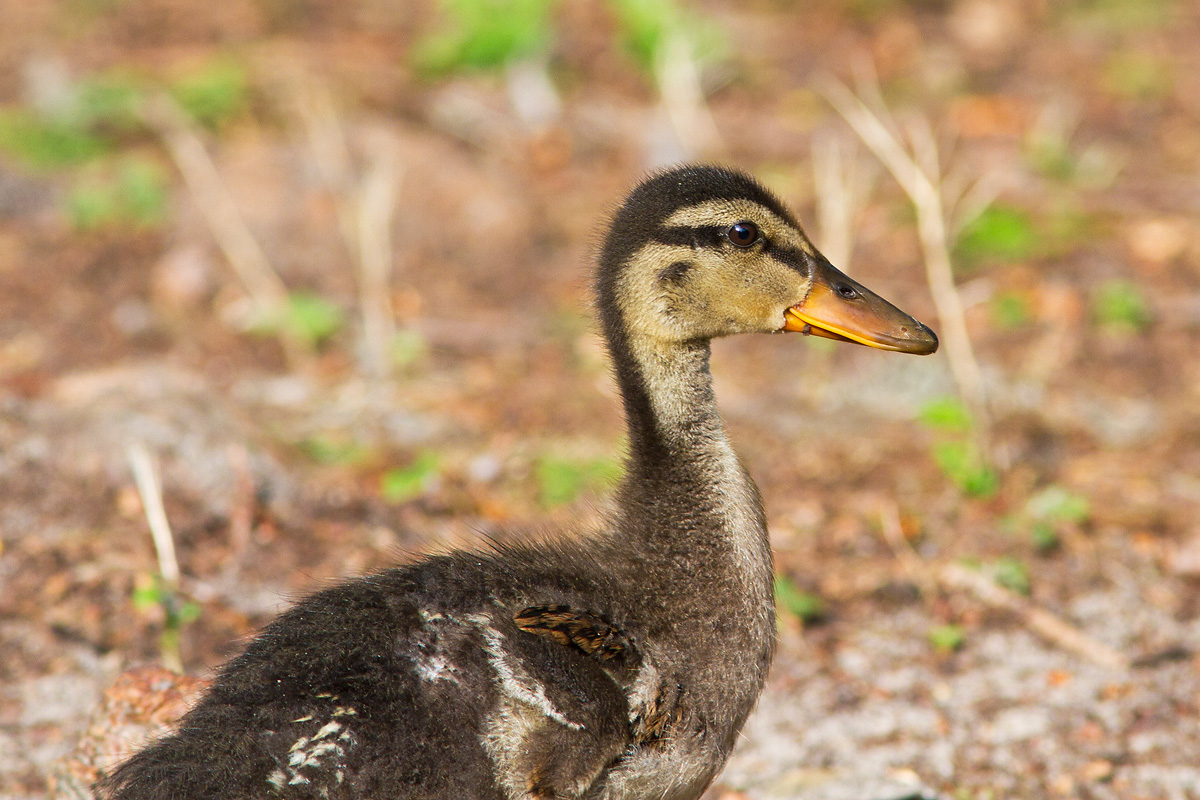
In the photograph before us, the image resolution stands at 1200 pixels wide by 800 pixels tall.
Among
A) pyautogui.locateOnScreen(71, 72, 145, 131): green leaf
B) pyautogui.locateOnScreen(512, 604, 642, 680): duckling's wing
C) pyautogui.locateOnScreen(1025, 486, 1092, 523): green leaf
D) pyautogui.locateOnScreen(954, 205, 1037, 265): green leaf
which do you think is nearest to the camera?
pyautogui.locateOnScreen(512, 604, 642, 680): duckling's wing

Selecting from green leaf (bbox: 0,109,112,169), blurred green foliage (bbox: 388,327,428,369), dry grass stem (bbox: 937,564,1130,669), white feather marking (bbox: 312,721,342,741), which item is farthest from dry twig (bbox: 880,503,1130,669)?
green leaf (bbox: 0,109,112,169)

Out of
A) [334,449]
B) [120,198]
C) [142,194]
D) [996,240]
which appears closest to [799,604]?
[334,449]

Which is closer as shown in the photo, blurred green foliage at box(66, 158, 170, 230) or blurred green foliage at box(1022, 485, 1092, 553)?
blurred green foliage at box(1022, 485, 1092, 553)

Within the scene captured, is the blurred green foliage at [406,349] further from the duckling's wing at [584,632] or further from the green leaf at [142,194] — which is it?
the duckling's wing at [584,632]

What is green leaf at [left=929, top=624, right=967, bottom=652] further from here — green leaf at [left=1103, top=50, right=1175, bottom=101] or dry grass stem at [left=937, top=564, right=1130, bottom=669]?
green leaf at [left=1103, top=50, right=1175, bottom=101]

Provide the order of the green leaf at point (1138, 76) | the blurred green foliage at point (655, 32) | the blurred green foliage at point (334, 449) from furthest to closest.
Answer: the green leaf at point (1138, 76), the blurred green foliage at point (655, 32), the blurred green foliage at point (334, 449)

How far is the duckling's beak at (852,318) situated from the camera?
3949 mm

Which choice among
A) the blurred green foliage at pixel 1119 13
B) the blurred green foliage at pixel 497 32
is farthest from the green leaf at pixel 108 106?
the blurred green foliage at pixel 1119 13

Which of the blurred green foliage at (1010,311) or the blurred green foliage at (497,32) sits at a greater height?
the blurred green foliage at (497,32)

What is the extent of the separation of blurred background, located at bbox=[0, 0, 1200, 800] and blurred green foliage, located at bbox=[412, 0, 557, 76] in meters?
0.04

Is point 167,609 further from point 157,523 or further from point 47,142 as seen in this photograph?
point 47,142

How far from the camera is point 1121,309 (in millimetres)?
8008

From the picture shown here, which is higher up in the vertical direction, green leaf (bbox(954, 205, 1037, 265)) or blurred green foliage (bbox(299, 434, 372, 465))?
green leaf (bbox(954, 205, 1037, 265))

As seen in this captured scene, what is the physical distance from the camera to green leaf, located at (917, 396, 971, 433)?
7016 mm
